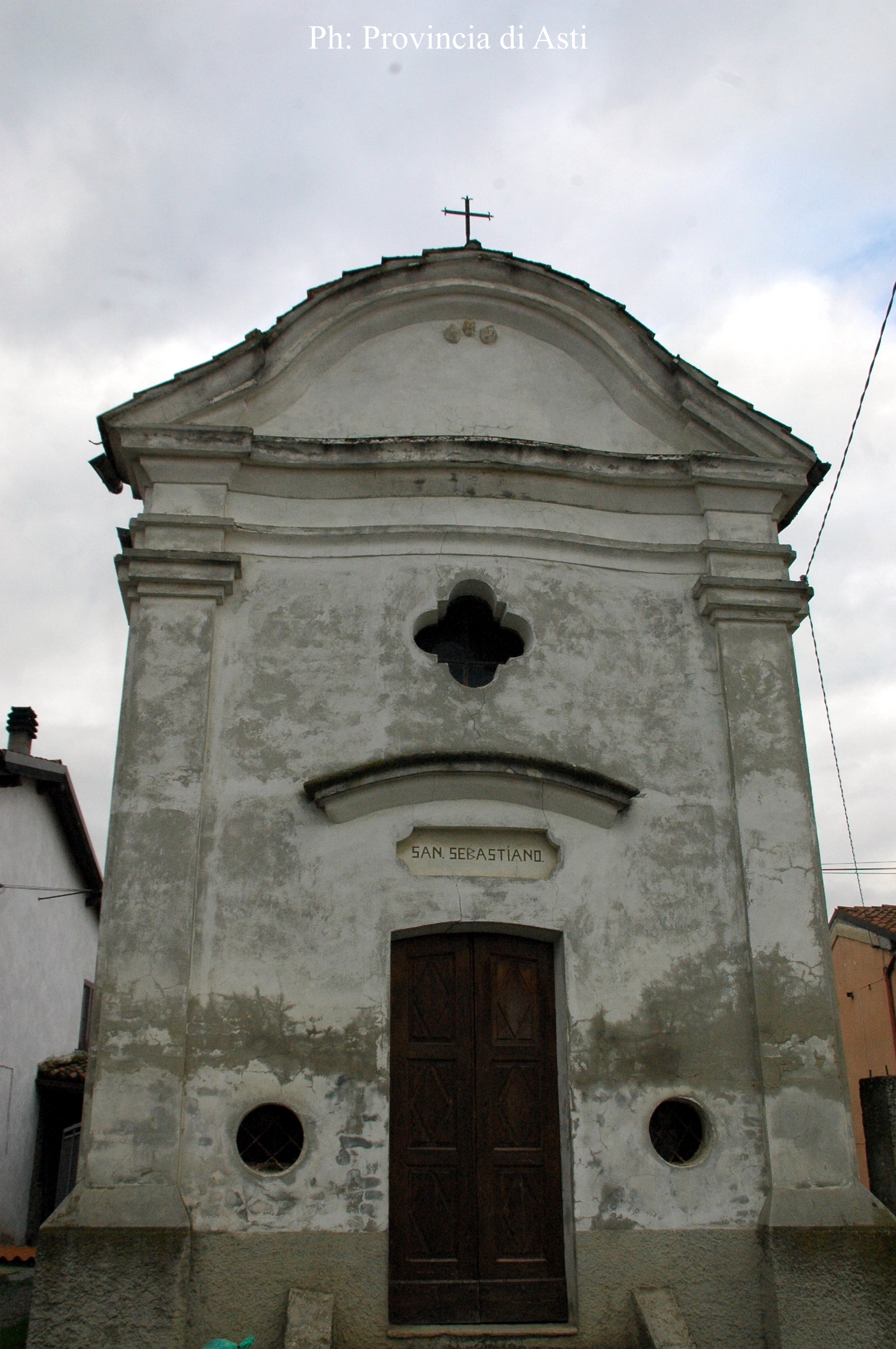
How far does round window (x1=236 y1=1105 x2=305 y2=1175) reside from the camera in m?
7.52

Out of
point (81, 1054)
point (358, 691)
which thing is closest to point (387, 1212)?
point (358, 691)

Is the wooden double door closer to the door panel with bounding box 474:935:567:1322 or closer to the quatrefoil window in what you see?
the door panel with bounding box 474:935:567:1322

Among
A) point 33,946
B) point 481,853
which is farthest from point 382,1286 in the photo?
point 33,946

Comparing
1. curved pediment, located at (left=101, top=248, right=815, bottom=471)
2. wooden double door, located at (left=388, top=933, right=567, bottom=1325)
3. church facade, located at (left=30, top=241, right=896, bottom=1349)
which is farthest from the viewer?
curved pediment, located at (left=101, top=248, right=815, bottom=471)

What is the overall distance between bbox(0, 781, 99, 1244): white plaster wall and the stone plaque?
8.76 metres

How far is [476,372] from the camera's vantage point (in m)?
10.2

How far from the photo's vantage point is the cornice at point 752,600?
9.27 meters

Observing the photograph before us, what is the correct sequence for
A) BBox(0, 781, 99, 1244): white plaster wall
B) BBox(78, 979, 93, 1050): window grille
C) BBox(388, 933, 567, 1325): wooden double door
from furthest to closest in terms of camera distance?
1. BBox(78, 979, 93, 1050): window grille
2. BBox(0, 781, 99, 1244): white plaster wall
3. BBox(388, 933, 567, 1325): wooden double door

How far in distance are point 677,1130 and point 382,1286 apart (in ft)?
7.36

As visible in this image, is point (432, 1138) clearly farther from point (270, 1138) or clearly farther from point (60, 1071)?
point (60, 1071)

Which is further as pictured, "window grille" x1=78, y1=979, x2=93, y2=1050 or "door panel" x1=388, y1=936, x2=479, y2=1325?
"window grille" x1=78, y1=979, x2=93, y2=1050

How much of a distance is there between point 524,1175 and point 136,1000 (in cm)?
287

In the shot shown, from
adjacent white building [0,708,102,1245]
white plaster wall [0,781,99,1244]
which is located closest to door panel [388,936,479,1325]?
adjacent white building [0,708,102,1245]

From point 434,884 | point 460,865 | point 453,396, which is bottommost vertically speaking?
point 434,884
